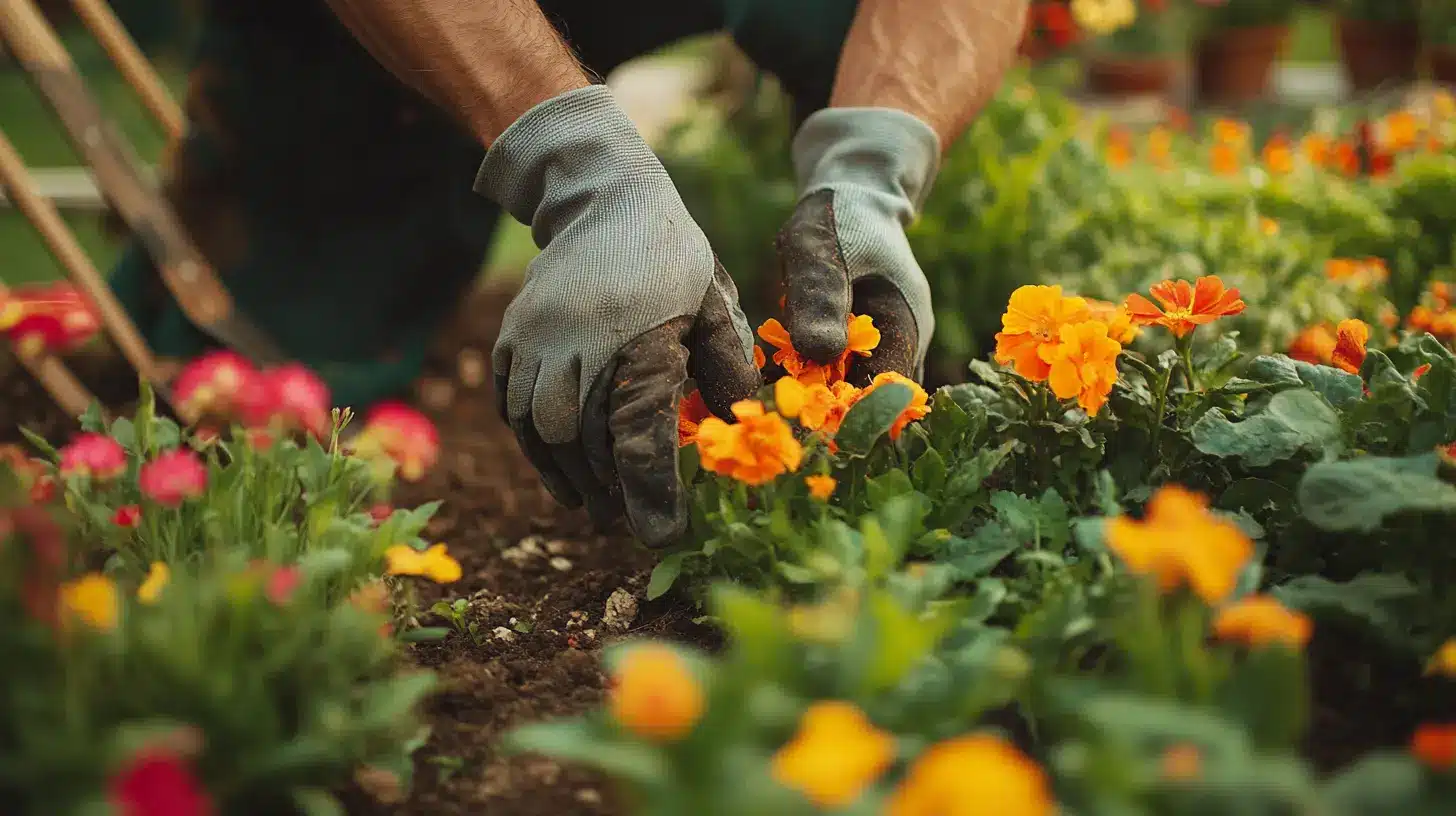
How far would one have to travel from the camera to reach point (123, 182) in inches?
96.7

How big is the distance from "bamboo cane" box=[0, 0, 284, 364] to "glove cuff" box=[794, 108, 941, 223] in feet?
4.29

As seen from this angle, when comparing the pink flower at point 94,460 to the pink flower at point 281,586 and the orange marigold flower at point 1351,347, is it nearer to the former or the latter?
the pink flower at point 281,586

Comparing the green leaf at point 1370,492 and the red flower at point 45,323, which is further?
the red flower at point 45,323

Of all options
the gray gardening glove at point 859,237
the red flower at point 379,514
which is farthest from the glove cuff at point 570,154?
the red flower at point 379,514

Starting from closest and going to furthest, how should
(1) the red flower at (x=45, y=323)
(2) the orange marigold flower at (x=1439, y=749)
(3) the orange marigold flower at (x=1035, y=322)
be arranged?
1. (2) the orange marigold flower at (x=1439, y=749)
2. (3) the orange marigold flower at (x=1035, y=322)
3. (1) the red flower at (x=45, y=323)

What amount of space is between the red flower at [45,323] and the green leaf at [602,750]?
66.1 inches

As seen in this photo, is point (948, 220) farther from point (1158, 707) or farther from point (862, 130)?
point (1158, 707)

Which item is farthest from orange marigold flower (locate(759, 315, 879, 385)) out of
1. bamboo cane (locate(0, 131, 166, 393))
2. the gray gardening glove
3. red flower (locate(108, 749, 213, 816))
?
bamboo cane (locate(0, 131, 166, 393))

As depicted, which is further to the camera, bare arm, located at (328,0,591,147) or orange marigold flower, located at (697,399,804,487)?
bare arm, located at (328,0,591,147)

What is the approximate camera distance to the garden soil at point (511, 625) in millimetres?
1167

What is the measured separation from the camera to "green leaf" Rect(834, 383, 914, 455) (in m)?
1.36

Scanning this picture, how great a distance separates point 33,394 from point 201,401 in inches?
61.3

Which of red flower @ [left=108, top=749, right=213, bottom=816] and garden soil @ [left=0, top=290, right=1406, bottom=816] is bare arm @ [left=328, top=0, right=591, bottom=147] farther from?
red flower @ [left=108, top=749, right=213, bottom=816]

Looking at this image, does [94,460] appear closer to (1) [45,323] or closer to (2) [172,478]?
(2) [172,478]
